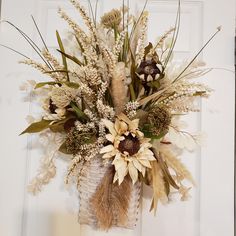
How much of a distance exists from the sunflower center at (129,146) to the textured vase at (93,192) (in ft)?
0.36

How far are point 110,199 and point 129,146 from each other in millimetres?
196

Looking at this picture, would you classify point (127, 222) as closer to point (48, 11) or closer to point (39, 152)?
point (39, 152)

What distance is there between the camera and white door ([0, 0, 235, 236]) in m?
1.18

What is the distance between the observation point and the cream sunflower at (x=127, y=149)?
2.83ft

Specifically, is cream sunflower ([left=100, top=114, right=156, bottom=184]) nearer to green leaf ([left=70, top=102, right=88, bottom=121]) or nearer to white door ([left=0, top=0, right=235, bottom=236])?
green leaf ([left=70, top=102, right=88, bottom=121])

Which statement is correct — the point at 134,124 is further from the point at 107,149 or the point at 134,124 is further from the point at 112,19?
the point at 112,19

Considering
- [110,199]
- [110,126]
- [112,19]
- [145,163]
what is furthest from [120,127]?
[112,19]

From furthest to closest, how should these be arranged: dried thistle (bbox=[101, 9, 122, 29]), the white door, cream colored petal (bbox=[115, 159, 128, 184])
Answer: the white door < dried thistle (bbox=[101, 9, 122, 29]) < cream colored petal (bbox=[115, 159, 128, 184])

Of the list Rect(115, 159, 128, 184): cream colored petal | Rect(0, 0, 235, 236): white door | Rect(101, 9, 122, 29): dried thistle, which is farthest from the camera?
Rect(0, 0, 235, 236): white door

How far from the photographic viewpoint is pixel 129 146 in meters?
0.86

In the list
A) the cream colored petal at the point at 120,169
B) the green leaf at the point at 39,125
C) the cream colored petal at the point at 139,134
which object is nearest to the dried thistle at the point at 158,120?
the cream colored petal at the point at 139,134

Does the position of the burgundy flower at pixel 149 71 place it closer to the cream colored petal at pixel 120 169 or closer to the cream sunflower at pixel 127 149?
the cream sunflower at pixel 127 149

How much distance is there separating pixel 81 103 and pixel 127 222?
0.44 m

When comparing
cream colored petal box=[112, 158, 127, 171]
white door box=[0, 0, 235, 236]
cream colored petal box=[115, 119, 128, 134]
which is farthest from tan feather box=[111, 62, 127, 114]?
white door box=[0, 0, 235, 236]
